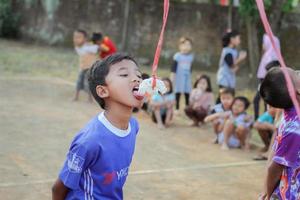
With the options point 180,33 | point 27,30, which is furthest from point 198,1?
point 27,30

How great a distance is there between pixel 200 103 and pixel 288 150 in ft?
16.8

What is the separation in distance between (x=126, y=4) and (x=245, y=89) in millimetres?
4653

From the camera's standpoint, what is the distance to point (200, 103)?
790cm

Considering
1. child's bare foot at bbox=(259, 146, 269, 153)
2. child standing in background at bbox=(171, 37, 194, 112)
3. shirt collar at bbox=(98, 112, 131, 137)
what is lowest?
child's bare foot at bbox=(259, 146, 269, 153)

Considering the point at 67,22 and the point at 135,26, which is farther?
the point at 67,22

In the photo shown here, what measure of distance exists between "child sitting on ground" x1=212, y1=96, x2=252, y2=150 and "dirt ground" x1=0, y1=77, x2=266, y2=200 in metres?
0.17

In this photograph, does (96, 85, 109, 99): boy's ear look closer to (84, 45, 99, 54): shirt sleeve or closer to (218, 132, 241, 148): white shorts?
(218, 132, 241, 148): white shorts

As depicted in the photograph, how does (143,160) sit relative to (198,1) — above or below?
below

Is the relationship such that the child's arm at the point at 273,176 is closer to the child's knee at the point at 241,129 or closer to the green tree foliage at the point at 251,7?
the child's knee at the point at 241,129

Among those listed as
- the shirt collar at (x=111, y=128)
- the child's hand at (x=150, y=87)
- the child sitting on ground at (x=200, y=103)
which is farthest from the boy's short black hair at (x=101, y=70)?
the child sitting on ground at (x=200, y=103)

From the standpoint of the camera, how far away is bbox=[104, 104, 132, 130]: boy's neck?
2.59 meters

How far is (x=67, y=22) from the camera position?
15.5 meters

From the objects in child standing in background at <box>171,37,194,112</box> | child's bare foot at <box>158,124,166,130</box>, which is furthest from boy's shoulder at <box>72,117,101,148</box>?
child standing in background at <box>171,37,194,112</box>

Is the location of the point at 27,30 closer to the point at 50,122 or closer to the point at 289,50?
the point at 289,50
